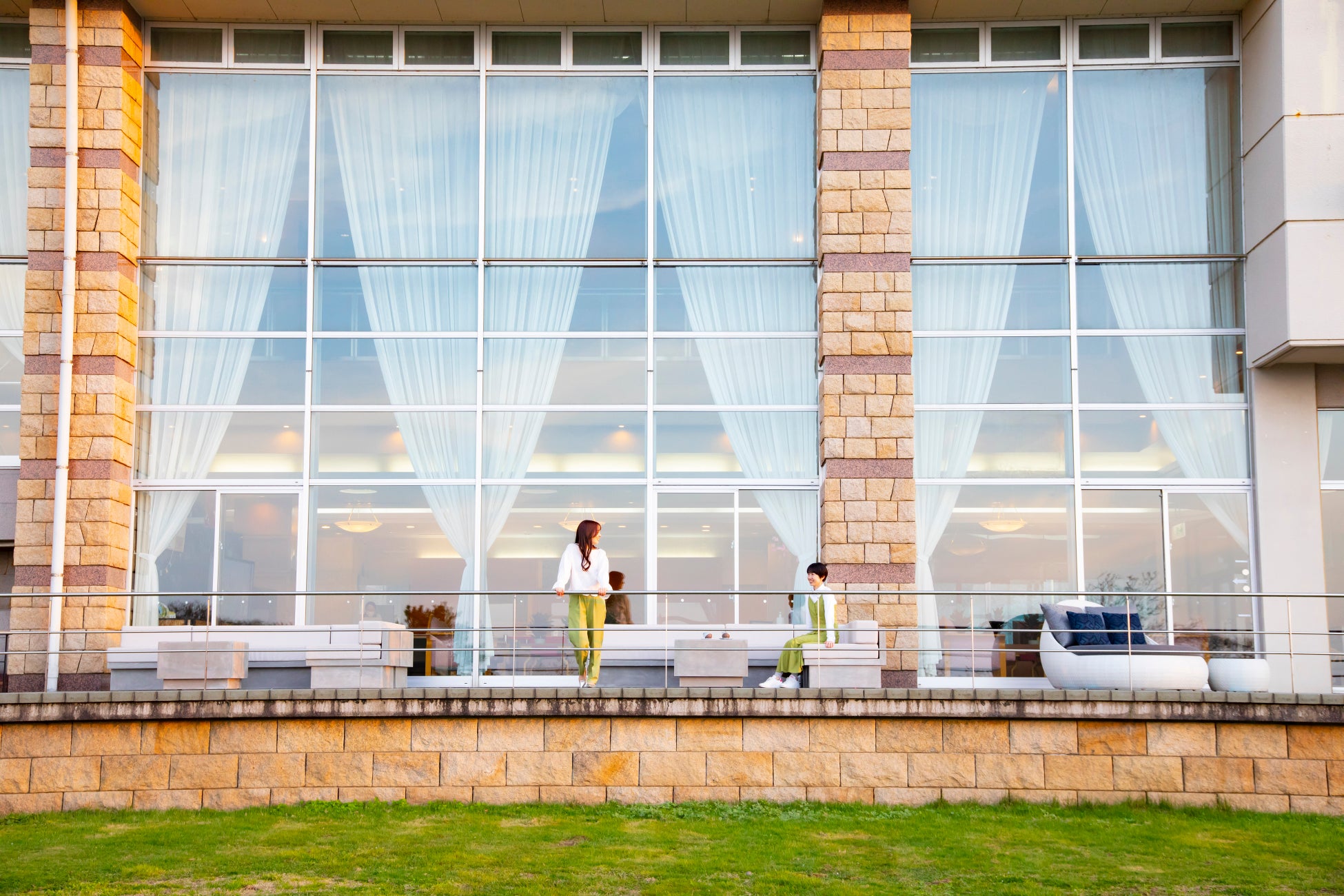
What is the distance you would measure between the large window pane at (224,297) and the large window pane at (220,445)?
41.4 inches

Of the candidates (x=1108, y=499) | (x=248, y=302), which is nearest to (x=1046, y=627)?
(x=1108, y=499)

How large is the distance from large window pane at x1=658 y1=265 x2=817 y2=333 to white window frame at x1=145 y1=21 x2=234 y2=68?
18.8 feet

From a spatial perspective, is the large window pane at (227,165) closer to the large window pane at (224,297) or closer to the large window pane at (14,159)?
the large window pane at (224,297)

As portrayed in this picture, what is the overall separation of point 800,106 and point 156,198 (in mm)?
7643

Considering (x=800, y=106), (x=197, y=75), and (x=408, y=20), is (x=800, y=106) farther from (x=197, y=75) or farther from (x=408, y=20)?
(x=197, y=75)

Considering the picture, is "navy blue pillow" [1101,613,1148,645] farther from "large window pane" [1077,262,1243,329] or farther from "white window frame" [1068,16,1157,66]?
"white window frame" [1068,16,1157,66]

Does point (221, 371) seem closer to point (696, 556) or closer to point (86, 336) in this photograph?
point (86, 336)

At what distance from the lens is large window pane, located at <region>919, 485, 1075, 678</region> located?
15.3m

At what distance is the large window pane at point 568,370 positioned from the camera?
16188 mm

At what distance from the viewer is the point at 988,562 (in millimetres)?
15633

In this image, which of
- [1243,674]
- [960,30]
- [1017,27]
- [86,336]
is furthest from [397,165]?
[1243,674]

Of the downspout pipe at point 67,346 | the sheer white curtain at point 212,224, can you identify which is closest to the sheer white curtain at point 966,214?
the sheer white curtain at point 212,224

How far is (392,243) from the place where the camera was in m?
16.5

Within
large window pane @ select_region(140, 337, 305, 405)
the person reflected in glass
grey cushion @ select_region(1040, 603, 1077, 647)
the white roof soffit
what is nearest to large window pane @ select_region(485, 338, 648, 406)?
the person reflected in glass
